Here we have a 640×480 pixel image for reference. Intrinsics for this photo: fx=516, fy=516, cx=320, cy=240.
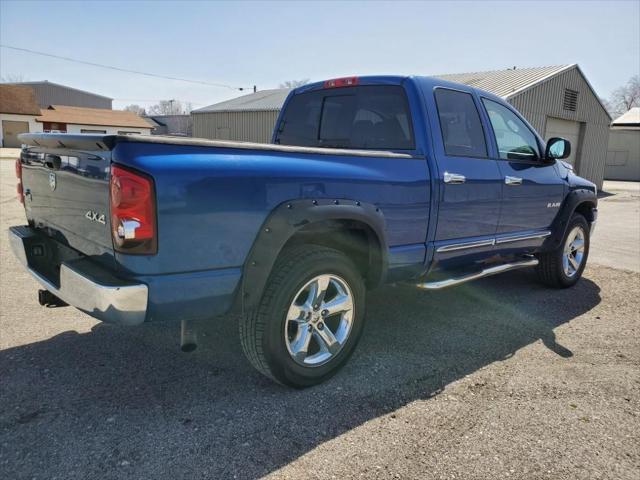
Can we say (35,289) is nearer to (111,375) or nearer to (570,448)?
(111,375)

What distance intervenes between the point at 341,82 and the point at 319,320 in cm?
218

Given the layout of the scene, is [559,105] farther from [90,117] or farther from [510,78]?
[90,117]

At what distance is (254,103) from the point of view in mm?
27938

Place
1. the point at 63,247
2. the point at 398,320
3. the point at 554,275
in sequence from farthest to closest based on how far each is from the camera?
the point at 554,275
the point at 398,320
the point at 63,247

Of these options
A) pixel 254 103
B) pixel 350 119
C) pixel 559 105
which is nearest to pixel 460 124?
pixel 350 119

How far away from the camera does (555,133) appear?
770 inches

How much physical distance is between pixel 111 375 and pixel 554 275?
177 inches

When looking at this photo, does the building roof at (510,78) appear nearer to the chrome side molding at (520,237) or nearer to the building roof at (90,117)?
the chrome side molding at (520,237)

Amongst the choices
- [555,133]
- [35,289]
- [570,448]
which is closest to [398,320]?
[570,448]

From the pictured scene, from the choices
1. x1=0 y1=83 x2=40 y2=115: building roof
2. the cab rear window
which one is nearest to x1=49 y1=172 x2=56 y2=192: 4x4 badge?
the cab rear window

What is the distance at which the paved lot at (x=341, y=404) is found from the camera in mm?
2504

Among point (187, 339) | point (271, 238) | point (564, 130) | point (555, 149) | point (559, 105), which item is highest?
point (559, 105)

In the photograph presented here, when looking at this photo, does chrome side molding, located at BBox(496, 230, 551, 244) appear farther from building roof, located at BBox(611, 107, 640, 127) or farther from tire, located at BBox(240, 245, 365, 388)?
building roof, located at BBox(611, 107, 640, 127)

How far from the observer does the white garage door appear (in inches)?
752
